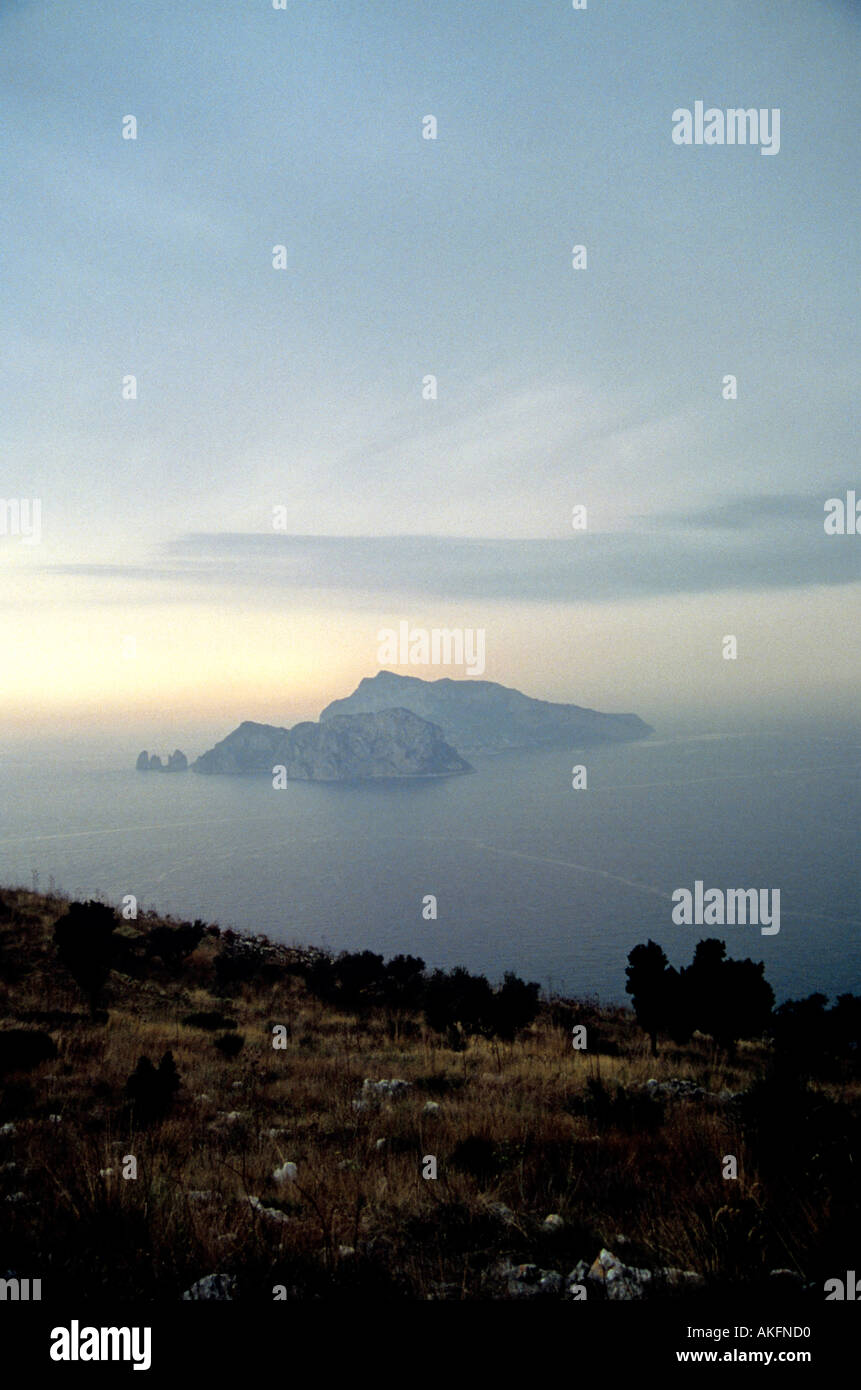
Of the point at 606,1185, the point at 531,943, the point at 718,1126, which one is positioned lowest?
the point at 531,943

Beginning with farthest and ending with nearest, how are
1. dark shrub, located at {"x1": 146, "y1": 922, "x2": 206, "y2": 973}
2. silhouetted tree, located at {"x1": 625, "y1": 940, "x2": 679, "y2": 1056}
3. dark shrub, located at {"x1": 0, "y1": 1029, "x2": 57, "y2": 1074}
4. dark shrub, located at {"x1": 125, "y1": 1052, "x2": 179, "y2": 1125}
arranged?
dark shrub, located at {"x1": 146, "y1": 922, "x2": 206, "y2": 973} → silhouetted tree, located at {"x1": 625, "y1": 940, "x2": 679, "y2": 1056} → dark shrub, located at {"x1": 0, "y1": 1029, "x2": 57, "y2": 1074} → dark shrub, located at {"x1": 125, "y1": 1052, "x2": 179, "y2": 1125}

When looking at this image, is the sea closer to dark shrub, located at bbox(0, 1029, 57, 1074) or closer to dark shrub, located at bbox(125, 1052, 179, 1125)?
dark shrub, located at bbox(0, 1029, 57, 1074)

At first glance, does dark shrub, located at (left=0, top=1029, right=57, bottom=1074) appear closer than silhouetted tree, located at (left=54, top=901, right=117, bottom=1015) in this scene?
Yes

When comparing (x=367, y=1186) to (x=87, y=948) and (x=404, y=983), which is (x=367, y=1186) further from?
(x=404, y=983)

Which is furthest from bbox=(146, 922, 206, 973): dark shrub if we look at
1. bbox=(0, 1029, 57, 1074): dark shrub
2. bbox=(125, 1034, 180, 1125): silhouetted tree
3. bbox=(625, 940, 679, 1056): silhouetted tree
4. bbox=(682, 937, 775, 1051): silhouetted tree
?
bbox=(682, 937, 775, 1051): silhouetted tree

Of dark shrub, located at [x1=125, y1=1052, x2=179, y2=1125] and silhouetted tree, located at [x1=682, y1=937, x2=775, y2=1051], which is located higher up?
dark shrub, located at [x1=125, y1=1052, x2=179, y2=1125]

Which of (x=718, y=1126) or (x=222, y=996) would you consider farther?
(x=222, y=996)
